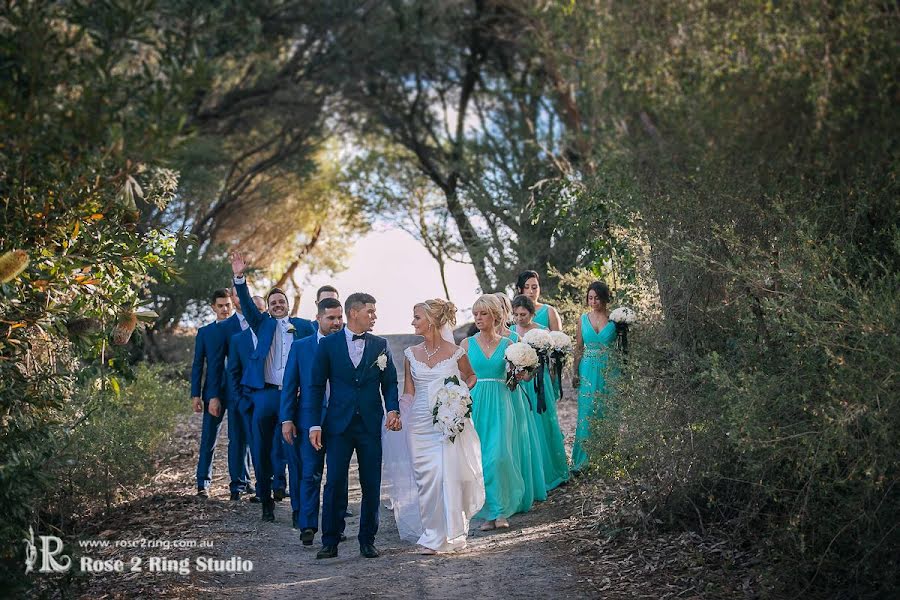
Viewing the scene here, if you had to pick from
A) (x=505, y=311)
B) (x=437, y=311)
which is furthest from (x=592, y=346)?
(x=437, y=311)

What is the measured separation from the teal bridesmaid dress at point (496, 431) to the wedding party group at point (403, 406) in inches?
0.5

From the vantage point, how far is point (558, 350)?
37.0ft

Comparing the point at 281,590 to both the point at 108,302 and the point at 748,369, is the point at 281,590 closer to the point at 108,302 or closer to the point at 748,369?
the point at 108,302

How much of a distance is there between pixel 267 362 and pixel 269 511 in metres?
1.55

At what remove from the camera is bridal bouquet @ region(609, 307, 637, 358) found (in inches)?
416

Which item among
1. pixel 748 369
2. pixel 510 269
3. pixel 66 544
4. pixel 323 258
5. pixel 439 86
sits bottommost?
pixel 66 544

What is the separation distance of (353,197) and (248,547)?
29319 millimetres

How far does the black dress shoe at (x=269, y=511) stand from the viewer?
34.8 feet

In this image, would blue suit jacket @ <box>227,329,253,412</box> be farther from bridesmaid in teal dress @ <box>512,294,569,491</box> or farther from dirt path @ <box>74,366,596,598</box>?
bridesmaid in teal dress @ <box>512,294,569,491</box>

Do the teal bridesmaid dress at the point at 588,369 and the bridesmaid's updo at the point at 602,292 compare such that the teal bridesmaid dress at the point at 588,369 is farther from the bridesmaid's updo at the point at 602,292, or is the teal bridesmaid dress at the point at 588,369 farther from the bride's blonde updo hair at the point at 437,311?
the bride's blonde updo hair at the point at 437,311

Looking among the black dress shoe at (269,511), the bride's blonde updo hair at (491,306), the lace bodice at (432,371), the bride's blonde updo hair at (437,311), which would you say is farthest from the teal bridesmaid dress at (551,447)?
the black dress shoe at (269,511)

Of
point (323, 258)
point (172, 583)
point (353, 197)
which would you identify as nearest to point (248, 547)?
point (172, 583)

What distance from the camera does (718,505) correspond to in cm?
828

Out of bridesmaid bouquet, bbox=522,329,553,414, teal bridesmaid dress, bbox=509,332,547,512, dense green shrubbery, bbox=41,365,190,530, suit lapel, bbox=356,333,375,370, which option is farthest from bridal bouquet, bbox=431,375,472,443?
dense green shrubbery, bbox=41,365,190,530
